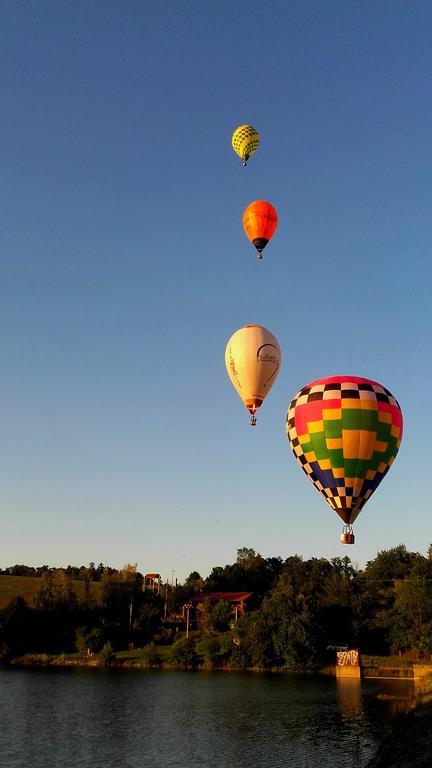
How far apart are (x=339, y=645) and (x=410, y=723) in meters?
47.6

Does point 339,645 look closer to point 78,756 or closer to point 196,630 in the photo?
point 196,630

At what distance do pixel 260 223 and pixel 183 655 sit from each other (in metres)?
53.6

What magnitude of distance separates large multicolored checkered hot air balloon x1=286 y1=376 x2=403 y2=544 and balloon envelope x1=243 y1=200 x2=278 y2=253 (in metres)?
10.3

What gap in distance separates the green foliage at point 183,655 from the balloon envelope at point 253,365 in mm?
46580

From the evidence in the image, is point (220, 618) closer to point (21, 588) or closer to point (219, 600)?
point (219, 600)

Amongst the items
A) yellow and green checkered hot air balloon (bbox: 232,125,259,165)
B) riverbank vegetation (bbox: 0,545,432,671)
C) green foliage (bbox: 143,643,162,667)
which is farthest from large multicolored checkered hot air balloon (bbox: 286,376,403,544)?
green foliage (bbox: 143,643,162,667)

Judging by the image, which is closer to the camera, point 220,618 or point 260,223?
point 260,223

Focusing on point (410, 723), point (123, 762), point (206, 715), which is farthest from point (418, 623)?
point (123, 762)

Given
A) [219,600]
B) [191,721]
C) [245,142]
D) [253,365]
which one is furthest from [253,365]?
[219,600]

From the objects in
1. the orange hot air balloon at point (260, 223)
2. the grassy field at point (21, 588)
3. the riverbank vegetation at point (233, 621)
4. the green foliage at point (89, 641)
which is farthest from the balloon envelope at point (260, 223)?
the grassy field at point (21, 588)

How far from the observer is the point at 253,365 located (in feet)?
133

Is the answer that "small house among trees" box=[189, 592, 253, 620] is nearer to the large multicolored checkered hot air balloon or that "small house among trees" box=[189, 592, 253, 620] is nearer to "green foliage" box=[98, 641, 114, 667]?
"green foliage" box=[98, 641, 114, 667]

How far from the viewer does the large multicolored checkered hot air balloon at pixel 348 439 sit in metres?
35.8

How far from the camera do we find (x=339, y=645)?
262 ft
